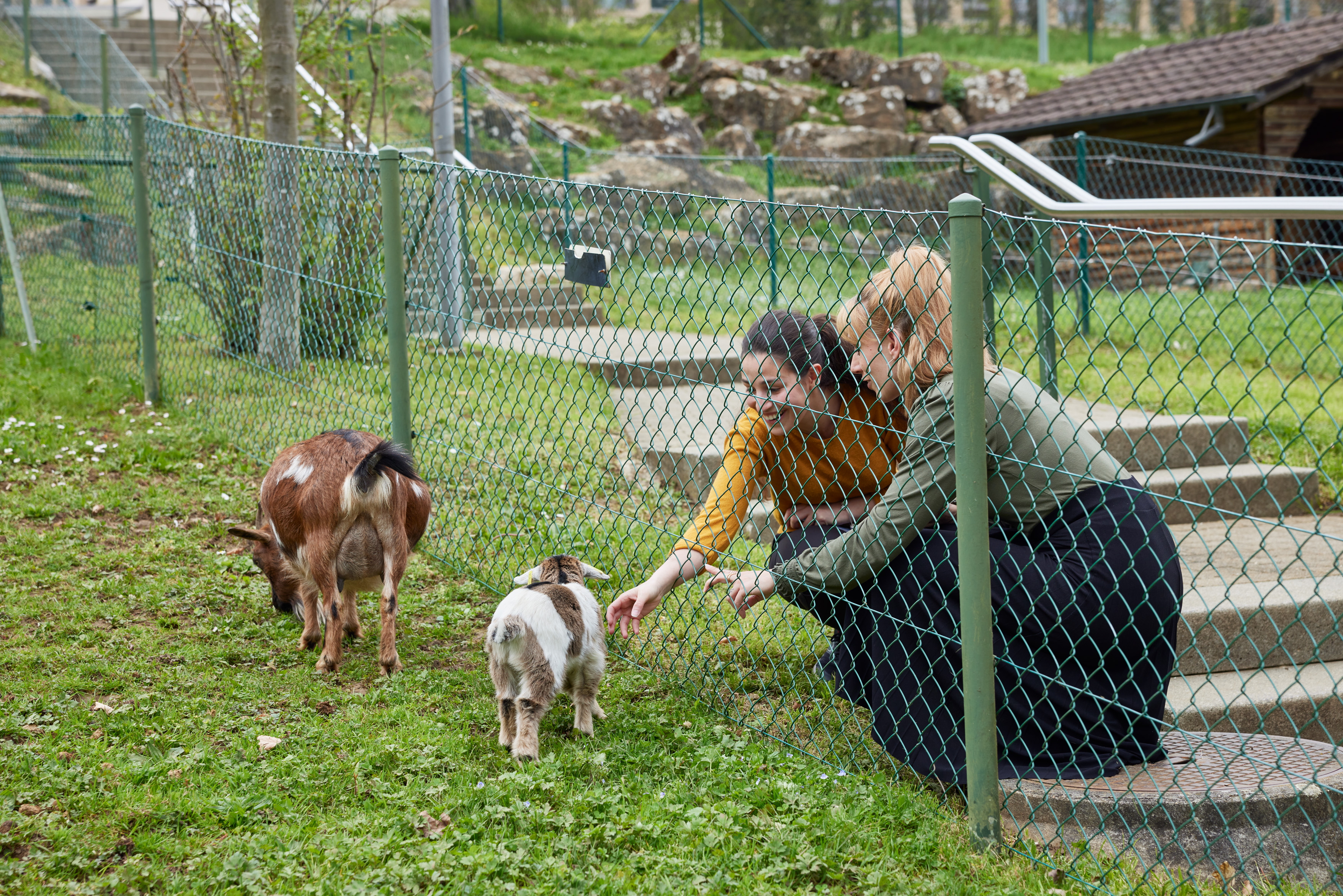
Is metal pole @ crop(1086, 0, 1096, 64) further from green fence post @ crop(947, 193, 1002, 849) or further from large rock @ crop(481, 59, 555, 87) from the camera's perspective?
green fence post @ crop(947, 193, 1002, 849)

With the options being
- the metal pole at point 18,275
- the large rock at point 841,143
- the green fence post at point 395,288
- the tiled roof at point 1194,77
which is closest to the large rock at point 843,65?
the large rock at point 841,143

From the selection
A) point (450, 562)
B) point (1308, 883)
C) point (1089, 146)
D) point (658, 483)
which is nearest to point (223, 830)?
point (450, 562)

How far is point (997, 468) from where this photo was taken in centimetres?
287

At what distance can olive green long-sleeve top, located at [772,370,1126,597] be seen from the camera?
9.30 feet

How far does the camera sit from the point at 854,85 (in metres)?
22.3

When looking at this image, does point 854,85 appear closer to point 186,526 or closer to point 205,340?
point 205,340

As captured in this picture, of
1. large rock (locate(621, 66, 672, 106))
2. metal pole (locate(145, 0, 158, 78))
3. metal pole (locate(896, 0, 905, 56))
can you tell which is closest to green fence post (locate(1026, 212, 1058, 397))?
large rock (locate(621, 66, 672, 106))

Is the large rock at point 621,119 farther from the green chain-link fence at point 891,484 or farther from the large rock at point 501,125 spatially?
the green chain-link fence at point 891,484

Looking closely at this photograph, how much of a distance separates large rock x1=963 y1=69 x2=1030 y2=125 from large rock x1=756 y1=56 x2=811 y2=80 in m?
3.19

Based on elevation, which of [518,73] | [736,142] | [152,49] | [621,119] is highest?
[152,49]

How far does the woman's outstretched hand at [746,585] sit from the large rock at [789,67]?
20.7 meters

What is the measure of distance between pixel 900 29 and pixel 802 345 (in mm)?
24915

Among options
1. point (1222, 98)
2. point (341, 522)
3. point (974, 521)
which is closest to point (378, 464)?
point (341, 522)

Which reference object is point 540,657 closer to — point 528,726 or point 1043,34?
point 528,726
